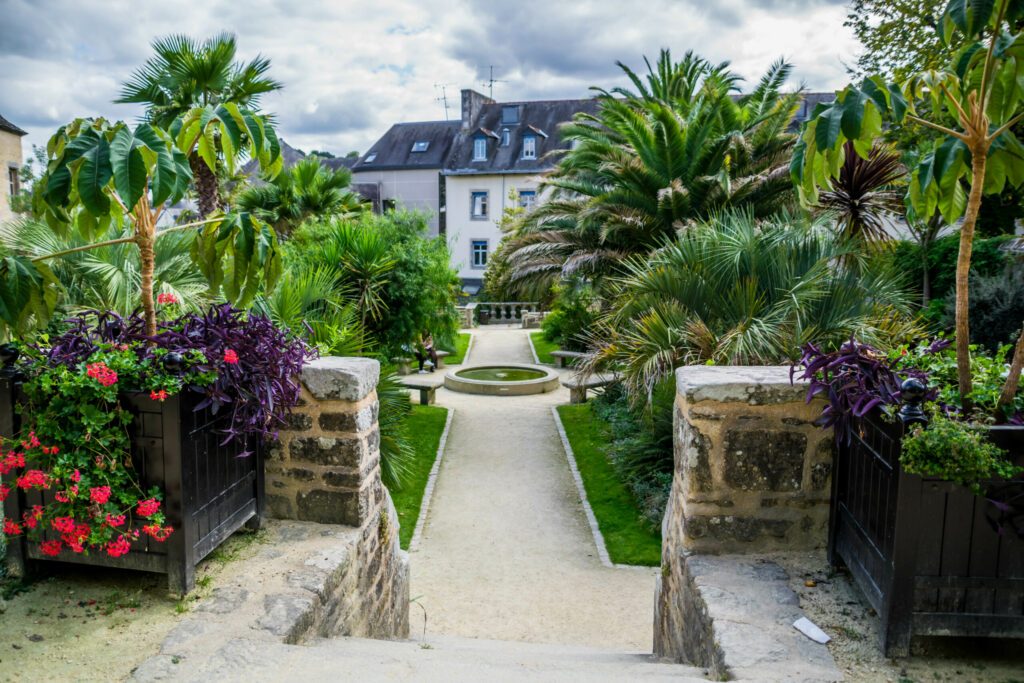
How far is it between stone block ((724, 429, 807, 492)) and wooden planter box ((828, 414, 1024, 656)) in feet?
2.60

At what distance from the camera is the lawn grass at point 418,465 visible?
7.73 metres

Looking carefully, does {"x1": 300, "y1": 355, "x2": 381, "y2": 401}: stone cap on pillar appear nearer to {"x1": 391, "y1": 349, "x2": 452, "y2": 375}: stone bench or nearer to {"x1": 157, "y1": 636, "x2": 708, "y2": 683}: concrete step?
{"x1": 157, "y1": 636, "x2": 708, "y2": 683}: concrete step

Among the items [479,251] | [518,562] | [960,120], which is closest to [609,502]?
[518,562]

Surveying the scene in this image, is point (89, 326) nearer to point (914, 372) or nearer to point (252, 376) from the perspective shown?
point (252, 376)

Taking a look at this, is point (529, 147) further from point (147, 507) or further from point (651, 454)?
point (147, 507)

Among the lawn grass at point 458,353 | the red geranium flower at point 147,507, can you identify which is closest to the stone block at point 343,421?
the red geranium flower at point 147,507

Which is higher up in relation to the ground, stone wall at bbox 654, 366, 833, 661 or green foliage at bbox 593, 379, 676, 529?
stone wall at bbox 654, 366, 833, 661

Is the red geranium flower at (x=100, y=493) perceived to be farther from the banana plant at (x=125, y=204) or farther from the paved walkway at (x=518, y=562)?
the paved walkway at (x=518, y=562)

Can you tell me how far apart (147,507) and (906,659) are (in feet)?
10.2

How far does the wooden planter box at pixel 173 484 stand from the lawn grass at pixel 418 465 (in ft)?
9.97

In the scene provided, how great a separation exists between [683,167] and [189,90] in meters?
7.77

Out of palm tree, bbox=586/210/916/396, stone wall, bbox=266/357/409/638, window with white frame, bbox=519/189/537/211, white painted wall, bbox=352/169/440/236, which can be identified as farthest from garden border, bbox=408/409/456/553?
white painted wall, bbox=352/169/440/236

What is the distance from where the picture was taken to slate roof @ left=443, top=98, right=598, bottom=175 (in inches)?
1337

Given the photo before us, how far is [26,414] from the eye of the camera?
3.23m
